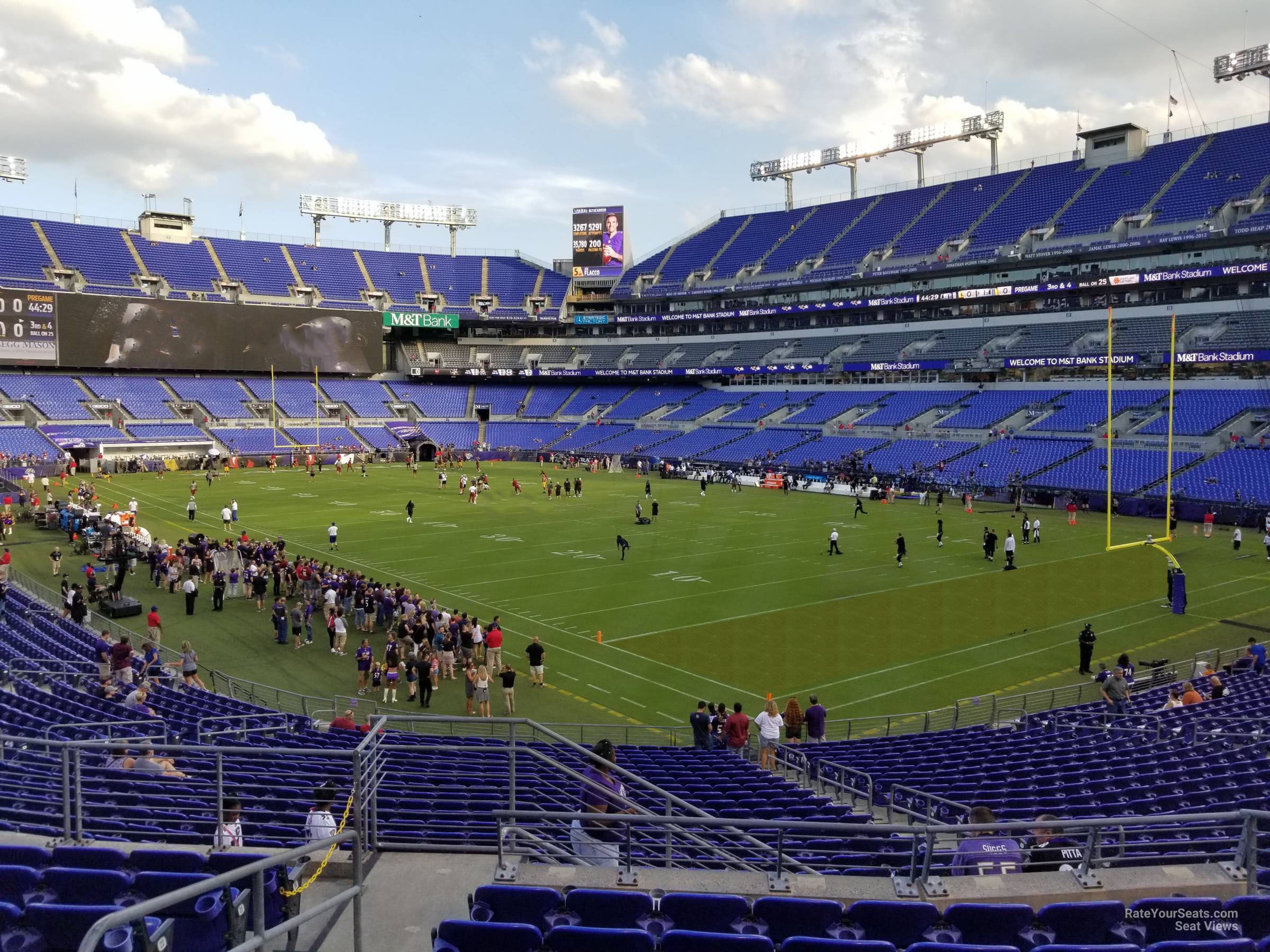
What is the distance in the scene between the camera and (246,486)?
181ft

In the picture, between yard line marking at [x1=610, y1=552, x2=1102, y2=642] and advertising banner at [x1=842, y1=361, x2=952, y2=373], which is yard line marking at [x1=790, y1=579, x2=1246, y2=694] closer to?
yard line marking at [x1=610, y1=552, x2=1102, y2=642]

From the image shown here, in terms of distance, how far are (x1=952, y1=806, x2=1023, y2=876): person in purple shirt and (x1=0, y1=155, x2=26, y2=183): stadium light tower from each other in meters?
94.6

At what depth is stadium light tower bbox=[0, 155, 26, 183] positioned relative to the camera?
7906cm

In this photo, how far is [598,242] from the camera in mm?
94312

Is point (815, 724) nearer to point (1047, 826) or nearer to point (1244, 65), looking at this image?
point (1047, 826)

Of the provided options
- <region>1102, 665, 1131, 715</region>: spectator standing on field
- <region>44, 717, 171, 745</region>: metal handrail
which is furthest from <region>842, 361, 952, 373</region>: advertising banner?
<region>44, 717, 171, 745</region>: metal handrail


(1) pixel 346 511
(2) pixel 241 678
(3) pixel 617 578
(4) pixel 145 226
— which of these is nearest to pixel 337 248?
(4) pixel 145 226

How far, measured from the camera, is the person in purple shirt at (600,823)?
704cm

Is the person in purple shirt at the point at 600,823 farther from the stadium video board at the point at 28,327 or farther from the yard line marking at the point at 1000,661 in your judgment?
the stadium video board at the point at 28,327

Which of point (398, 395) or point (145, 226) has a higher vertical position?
point (145, 226)

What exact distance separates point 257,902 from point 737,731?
11164mm

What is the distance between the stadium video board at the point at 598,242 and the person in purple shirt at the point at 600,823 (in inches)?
3480

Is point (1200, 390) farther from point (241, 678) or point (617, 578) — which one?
point (241, 678)

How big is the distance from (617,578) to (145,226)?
236 ft
